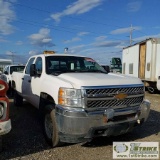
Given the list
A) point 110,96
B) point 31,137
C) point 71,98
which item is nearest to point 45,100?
point 31,137

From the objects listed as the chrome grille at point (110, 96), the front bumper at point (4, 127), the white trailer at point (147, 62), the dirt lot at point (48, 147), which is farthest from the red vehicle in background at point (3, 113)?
the white trailer at point (147, 62)

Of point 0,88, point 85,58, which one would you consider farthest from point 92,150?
point 85,58

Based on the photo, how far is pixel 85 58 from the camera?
20.5 feet

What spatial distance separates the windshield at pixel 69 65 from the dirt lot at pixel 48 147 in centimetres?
161

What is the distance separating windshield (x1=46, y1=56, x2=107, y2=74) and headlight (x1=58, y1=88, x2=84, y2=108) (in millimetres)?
1158

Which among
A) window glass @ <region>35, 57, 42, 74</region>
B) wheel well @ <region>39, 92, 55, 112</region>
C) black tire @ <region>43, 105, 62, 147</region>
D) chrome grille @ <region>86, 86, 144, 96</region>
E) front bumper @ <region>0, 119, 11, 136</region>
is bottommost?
black tire @ <region>43, 105, 62, 147</region>

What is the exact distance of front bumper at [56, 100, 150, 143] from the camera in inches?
154

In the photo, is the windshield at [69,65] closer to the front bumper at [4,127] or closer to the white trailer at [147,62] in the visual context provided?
the front bumper at [4,127]

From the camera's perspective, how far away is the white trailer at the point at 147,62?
12.1 m

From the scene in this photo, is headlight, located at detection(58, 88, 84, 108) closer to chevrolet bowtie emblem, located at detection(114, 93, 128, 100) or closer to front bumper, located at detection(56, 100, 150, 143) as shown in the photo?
front bumper, located at detection(56, 100, 150, 143)

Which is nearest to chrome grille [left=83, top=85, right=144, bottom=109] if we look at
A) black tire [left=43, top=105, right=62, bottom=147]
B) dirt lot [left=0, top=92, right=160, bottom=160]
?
black tire [left=43, top=105, right=62, bottom=147]

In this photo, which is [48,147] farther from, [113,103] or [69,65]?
[69,65]

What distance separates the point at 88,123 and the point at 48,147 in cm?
121

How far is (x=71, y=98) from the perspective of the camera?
13.1 feet
